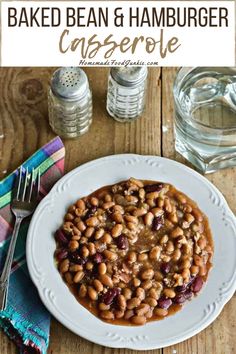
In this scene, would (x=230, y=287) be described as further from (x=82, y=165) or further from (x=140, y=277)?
(x=82, y=165)

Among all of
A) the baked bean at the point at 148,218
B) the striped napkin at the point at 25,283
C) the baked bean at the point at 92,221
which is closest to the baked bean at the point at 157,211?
the baked bean at the point at 148,218

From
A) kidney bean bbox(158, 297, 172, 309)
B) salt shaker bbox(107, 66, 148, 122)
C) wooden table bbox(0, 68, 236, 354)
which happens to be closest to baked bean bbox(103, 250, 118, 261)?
kidney bean bbox(158, 297, 172, 309)

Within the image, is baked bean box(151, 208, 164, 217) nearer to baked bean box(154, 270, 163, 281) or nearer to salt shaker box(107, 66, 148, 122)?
baked bean box(154, 270, 163, 281)

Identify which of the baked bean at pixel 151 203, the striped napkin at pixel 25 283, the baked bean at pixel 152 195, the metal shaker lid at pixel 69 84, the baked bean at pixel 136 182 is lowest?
the striped napkin at pixel 25 283

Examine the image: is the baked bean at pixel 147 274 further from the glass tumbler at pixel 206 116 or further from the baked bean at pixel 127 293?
the glass tumbler at pixel 206 116

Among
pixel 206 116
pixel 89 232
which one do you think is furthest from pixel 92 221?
pixel 206 116

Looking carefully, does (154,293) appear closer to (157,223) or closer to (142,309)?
(142,309)

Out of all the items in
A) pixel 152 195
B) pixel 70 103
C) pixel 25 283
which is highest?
pixel 70 103
